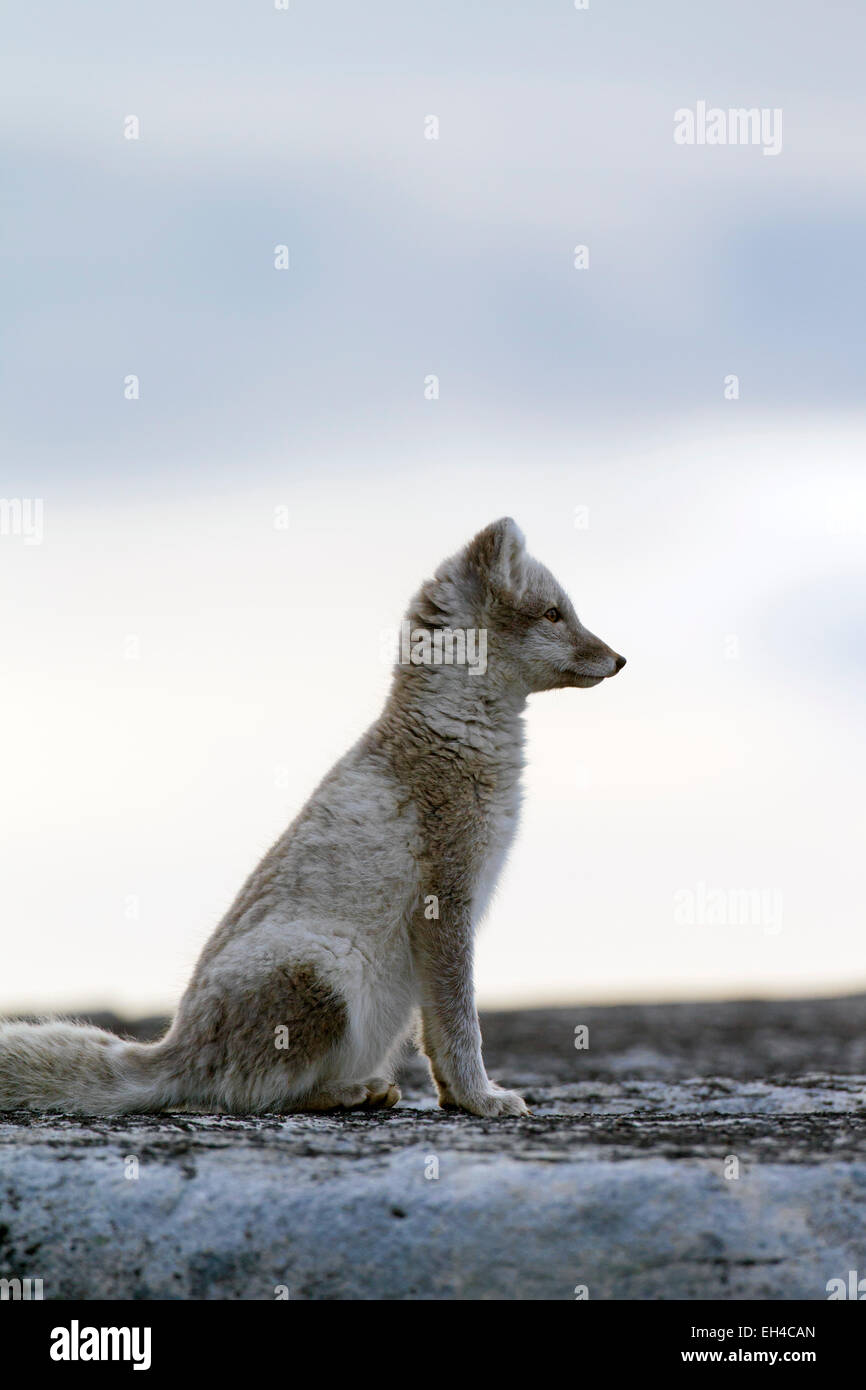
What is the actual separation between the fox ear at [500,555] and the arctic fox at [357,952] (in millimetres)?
286

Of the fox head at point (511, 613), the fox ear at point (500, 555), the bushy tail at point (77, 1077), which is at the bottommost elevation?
the bushy tail at point (77, 1077)

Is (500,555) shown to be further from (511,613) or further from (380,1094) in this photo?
(380,1094)

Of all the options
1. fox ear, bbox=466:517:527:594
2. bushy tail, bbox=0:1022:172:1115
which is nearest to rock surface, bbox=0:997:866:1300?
bushy tail, bbox=0:1022:172:1115

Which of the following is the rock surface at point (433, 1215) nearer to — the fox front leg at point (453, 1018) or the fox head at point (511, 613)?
the fox front leg at point (453, 1018)

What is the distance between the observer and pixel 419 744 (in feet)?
20.4

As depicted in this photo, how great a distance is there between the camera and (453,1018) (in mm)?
5664

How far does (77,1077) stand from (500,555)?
3046 mm

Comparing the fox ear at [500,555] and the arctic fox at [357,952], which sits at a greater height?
the fox ear at [500,555]

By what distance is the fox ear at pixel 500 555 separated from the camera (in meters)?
6.61

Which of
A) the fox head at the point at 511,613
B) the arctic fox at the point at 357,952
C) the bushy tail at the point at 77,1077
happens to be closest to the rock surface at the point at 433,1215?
the arctic fox at the point at 357,952

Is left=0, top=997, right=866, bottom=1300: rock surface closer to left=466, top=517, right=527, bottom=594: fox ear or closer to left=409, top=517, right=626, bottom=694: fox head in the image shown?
left=409, top=517, right=626, bottom=694: fox head

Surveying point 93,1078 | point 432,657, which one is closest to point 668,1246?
point 93,1078

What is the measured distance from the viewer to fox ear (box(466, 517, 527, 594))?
661cm

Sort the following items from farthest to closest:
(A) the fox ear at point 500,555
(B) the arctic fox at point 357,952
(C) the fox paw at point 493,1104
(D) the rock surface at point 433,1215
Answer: (A) the fox ear at point 500,555, (C) the fox paw at point 493,1104, (B) the arctic fox at point 357,952, (D) the rock surface at point 433,1215
